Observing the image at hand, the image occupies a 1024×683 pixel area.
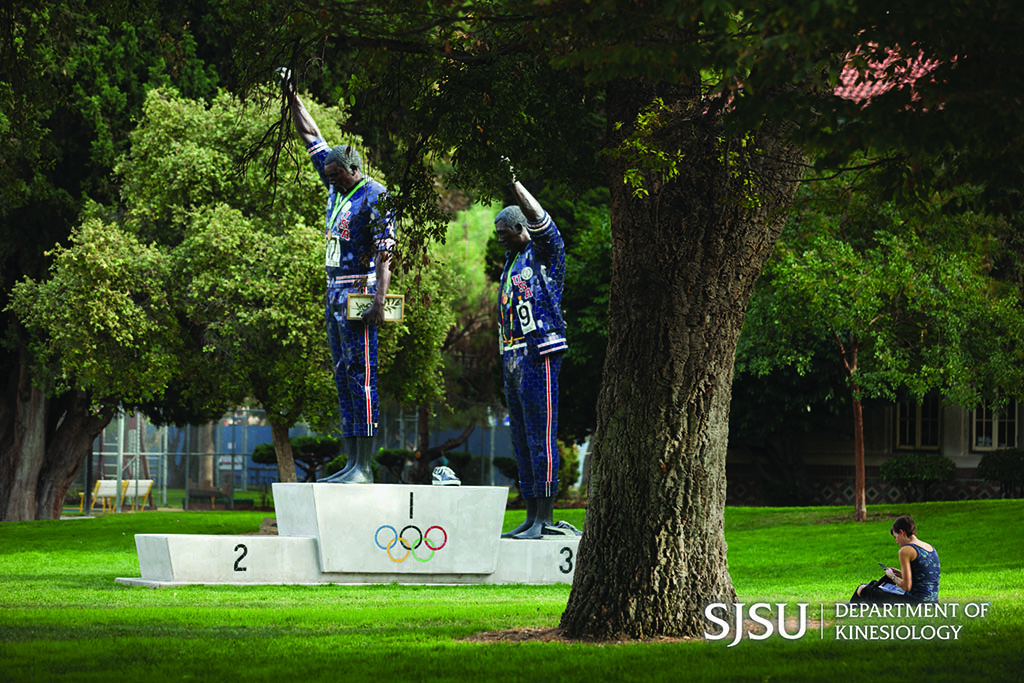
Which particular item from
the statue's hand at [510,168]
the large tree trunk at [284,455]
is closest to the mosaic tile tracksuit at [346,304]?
the statue's hand at [510,168]

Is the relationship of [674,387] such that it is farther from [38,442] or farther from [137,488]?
[137,488]

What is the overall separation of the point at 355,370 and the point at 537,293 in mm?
2326

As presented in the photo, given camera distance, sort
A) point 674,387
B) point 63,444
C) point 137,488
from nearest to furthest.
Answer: point 674,387 → point 63,444 → point 137,488

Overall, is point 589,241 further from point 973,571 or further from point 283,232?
point 973,571

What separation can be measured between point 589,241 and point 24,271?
12.6m

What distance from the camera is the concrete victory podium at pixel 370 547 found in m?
14.7

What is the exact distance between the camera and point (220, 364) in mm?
23500

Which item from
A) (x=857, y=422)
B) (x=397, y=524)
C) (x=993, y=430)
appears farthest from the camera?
(x=993, y=430)

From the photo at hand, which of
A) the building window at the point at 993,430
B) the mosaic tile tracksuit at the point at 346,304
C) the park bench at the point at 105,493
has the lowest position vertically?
the park bench at the point at 105,493

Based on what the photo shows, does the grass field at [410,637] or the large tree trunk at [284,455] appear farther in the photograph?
the large tree trunk at [284,455]

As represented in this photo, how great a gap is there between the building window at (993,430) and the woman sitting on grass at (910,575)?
2357 centimetres

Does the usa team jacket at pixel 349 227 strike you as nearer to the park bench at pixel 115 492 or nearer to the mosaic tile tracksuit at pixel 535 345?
the mosaic tile tracksuit at pixel 535 345

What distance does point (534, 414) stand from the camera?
50.4 feet

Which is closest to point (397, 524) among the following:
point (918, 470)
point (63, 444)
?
point (63, 444)
